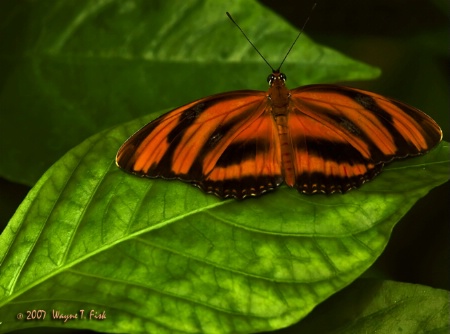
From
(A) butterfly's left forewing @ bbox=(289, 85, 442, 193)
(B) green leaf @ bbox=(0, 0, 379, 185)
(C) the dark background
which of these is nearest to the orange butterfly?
(A) butterfly's left forewing @ bbox=(289, 85, 442, 193)

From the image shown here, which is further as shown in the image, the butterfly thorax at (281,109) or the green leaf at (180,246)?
the butterfly thorax at (281,109)

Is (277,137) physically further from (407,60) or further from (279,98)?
(407,60)

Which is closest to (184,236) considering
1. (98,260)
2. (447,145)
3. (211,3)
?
(98,260)

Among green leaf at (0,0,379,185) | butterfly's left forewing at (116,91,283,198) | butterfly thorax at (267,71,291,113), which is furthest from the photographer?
green leaf at (0,0,379,185)

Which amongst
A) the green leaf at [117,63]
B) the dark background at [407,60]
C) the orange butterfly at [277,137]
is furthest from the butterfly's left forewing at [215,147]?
the dark background at [407,60]

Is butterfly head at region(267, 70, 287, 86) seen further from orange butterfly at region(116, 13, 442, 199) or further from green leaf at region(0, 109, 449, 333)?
green leaf at region(0, 109, 449, 333)

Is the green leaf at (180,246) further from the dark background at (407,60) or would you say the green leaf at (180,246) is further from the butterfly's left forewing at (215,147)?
the dark background at (407,60)
